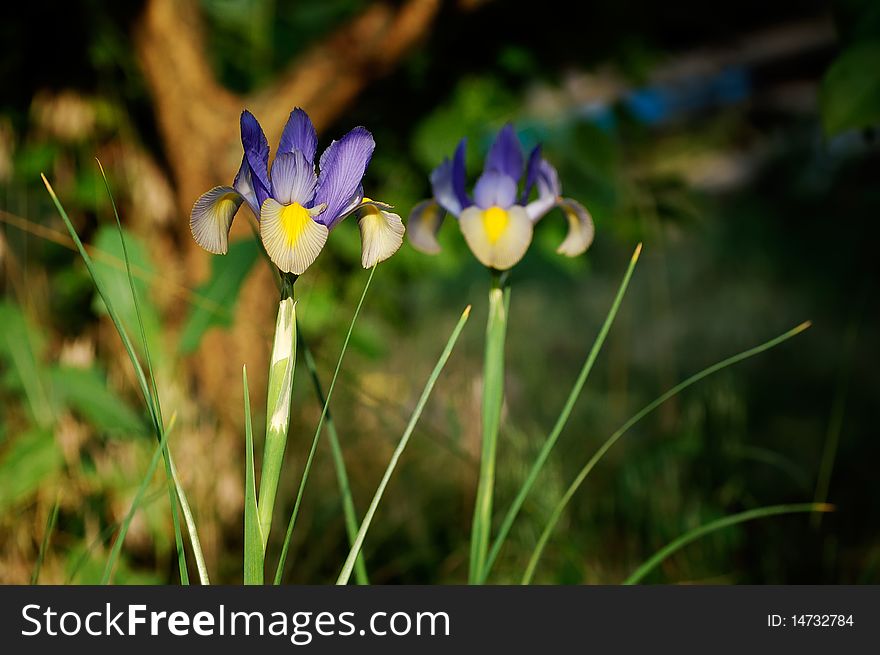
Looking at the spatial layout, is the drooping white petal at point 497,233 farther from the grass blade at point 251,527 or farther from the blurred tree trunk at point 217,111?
the blurred tree trunk at point 217,111

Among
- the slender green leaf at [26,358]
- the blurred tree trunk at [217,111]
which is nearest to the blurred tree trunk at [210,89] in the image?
the blurred tree trunk at [217,111]

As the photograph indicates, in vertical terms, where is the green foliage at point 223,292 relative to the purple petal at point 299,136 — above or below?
above

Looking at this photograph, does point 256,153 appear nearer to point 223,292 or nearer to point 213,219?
point 213,219

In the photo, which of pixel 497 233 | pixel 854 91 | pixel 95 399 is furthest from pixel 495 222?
pixel 95 399

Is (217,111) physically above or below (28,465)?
above

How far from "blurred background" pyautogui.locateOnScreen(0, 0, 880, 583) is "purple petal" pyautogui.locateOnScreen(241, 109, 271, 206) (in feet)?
1.58

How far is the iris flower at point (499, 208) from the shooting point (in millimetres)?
709

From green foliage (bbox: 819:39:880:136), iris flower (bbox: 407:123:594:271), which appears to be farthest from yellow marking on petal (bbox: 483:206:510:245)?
green foliage (bbox: 819:39:880:136)

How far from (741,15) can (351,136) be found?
1.88 meters

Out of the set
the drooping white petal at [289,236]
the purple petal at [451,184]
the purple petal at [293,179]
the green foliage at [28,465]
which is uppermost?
the purple petal at [451,184]

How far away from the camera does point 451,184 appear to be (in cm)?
79

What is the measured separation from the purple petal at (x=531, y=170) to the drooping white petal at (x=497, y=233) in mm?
45

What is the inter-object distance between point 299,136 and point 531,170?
28 centimetres

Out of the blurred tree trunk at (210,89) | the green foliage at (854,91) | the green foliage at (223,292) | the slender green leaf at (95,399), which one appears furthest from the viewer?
the blurred tree trunk at (210,89)
